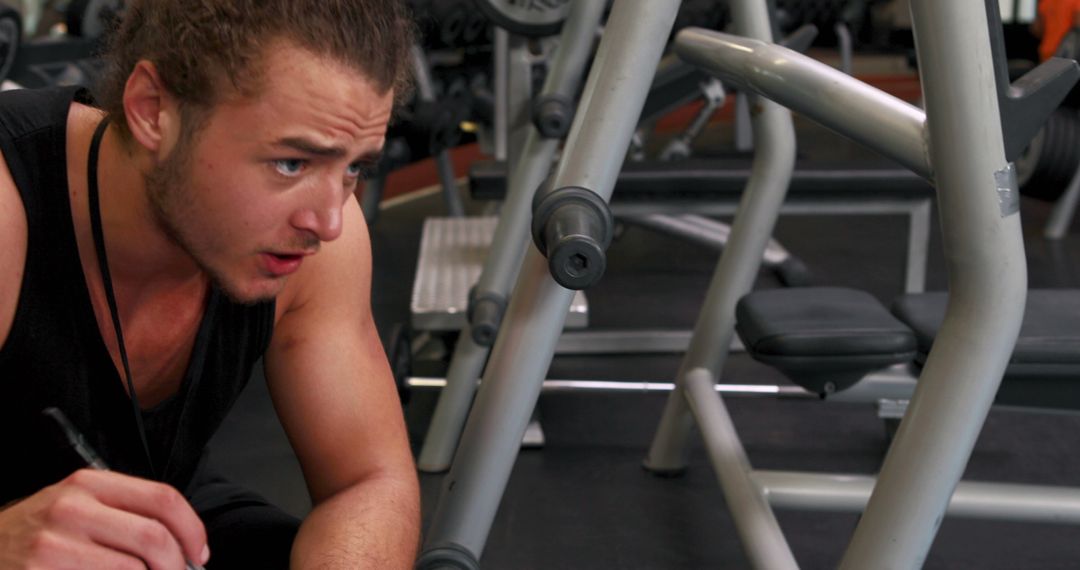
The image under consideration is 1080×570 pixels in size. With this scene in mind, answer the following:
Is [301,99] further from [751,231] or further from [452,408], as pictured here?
[452,408]

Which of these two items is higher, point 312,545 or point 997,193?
point 997,193

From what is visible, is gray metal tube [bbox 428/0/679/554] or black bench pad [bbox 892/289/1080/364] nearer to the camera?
gray metal tube [bbox 428/0/679/554]

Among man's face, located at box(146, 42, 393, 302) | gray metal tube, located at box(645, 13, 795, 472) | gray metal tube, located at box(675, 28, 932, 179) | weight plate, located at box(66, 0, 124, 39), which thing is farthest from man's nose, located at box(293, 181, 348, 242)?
weight plate, located at box(66, 0, 124, 39)

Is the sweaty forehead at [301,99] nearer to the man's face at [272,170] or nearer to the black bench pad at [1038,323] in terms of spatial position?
the man's face at [272,170]

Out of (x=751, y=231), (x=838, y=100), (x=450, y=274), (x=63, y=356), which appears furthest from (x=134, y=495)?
(x=450, y=274)

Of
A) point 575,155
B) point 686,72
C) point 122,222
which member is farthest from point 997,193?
point 686,72

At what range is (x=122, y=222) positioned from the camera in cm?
108

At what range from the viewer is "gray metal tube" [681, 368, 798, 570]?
143 cm

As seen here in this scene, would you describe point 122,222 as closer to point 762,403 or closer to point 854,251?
point 762,403

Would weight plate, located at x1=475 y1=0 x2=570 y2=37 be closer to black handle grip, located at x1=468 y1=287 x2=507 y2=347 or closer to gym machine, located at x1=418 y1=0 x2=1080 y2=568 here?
black handle grip, located at x1=468 y1=287 x2=507 y2=347

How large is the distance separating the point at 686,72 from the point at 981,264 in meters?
1.91

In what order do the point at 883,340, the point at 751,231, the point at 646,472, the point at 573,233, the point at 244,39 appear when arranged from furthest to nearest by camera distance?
the point at 646,472
the point at 751,231
the point at 883,340
the point at 573,233
the point at 244,39

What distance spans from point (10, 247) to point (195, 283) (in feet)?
0.63

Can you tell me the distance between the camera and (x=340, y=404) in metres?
1.23
